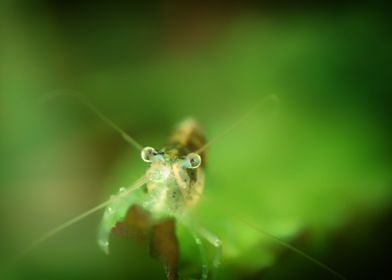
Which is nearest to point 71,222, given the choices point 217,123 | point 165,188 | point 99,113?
point 165,188

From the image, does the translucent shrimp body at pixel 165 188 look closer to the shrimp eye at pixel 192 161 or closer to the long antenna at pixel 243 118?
the shrimp eye at pixel 192 161

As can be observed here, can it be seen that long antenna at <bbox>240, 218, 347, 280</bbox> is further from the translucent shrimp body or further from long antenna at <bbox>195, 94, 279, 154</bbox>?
long antenna at <bbox>195, 94, 279, 154</bbox>

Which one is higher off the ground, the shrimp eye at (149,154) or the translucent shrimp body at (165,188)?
the shrimp eye at (149,154)

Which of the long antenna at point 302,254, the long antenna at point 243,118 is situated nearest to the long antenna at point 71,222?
the long antenna at point 243,118

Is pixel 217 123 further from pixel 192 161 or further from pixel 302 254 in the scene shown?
pixel 302 254

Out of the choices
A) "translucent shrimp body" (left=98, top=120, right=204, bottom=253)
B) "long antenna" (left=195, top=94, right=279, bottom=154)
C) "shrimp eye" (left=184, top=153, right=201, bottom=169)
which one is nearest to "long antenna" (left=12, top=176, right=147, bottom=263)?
"translucent shrimp body" (left=98, top=120, right=204, bottom=253)
